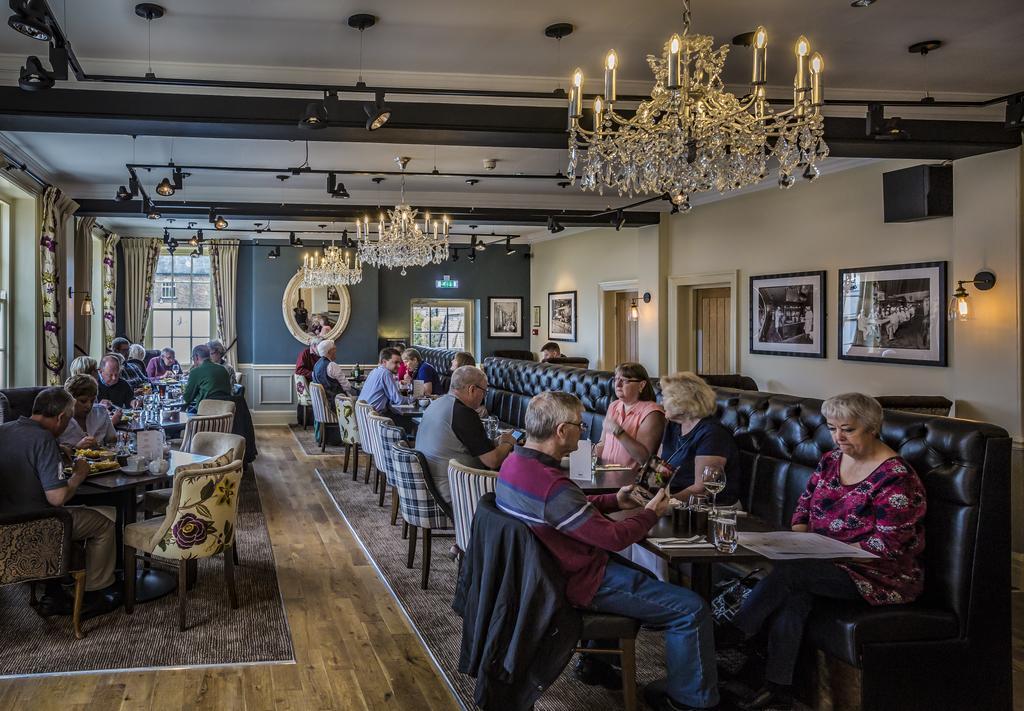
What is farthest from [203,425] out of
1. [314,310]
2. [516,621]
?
[314,310]

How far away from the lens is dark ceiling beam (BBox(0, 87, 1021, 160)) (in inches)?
201

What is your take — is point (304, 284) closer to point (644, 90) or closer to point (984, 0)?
point (644, 90)

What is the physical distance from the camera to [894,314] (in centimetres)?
715

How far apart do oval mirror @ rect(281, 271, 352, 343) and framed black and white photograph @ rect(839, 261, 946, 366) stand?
904cm

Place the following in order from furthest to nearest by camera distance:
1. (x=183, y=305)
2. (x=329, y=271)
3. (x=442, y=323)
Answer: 1. (x=442, y=323)
2. (x=183, y=305)
3. (x=329, y=271)

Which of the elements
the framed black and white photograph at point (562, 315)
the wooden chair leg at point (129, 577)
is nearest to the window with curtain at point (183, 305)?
the framed black and white photograph at point (562, 315)

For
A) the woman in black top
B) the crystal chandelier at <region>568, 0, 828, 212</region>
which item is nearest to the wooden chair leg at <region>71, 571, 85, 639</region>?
the woman in black top

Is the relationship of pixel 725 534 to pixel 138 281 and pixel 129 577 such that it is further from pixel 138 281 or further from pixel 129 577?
pixel 138 281

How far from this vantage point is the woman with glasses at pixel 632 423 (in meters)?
4.80

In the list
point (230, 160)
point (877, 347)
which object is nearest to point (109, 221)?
point (230, 160)

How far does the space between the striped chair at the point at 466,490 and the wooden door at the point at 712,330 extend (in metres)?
6.11

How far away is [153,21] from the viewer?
15.4ft

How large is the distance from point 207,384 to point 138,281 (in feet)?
22.1

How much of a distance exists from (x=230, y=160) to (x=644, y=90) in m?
4.67
